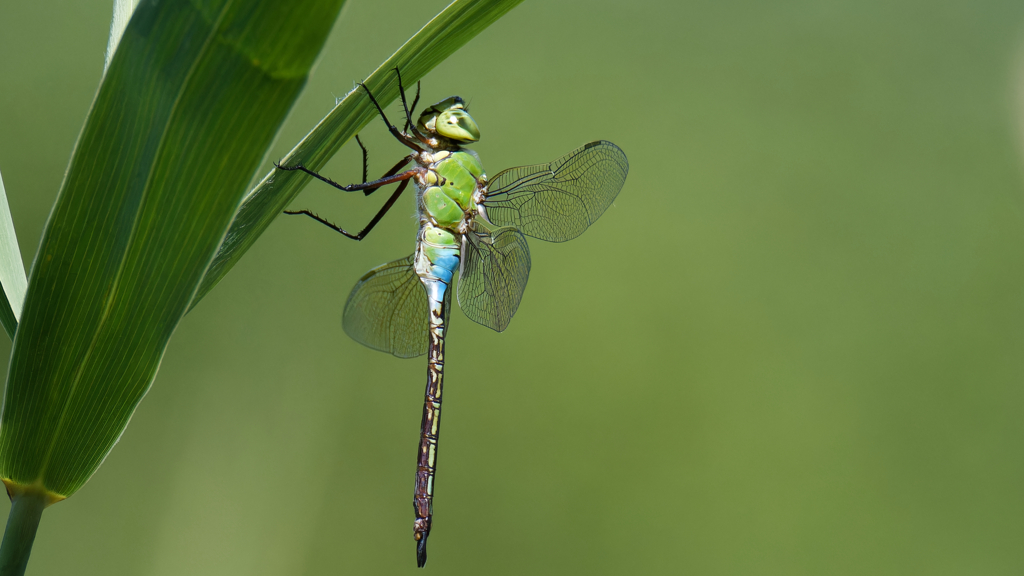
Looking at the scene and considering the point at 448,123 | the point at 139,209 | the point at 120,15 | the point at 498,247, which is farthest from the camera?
the point at 498,247

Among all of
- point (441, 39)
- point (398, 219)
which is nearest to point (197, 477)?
point (398, 219)

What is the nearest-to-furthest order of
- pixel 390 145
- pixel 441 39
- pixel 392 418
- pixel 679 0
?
1. pixel 441 39
2. pixel 392 418
3. pixel 390 145
4. pixel 679 0

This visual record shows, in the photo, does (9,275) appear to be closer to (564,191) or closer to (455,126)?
(455,126)

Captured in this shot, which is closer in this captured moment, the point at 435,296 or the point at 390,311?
the point at 435,296

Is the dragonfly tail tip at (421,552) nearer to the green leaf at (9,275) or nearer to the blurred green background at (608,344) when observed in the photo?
the green leaf at (9,275)

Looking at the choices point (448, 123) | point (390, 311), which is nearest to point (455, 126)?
point (448, 123)

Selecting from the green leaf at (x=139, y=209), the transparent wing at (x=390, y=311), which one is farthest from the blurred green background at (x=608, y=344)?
the green leaf at (x=139, y=209)

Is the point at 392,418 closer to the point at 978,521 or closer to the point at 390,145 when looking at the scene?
the point at 390,145

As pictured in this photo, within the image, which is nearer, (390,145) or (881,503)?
(881,503)
